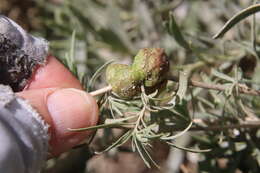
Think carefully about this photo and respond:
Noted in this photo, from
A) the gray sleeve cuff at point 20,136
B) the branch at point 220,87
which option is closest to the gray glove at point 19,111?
the gray sleeve cuff at point 20,136

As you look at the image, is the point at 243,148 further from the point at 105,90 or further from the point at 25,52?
the point at 25,52

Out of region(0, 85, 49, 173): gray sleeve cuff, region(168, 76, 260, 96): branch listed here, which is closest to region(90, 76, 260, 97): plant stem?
region(168, 76, 260, 96): branch

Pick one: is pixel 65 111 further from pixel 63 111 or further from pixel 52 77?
pixel 52 77

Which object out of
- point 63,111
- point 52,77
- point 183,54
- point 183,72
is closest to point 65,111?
point 63,111

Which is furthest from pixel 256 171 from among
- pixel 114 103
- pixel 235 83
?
pixel 114 103

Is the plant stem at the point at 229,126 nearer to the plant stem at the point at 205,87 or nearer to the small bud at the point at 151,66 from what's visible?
the plant stem at the point at 205,87
